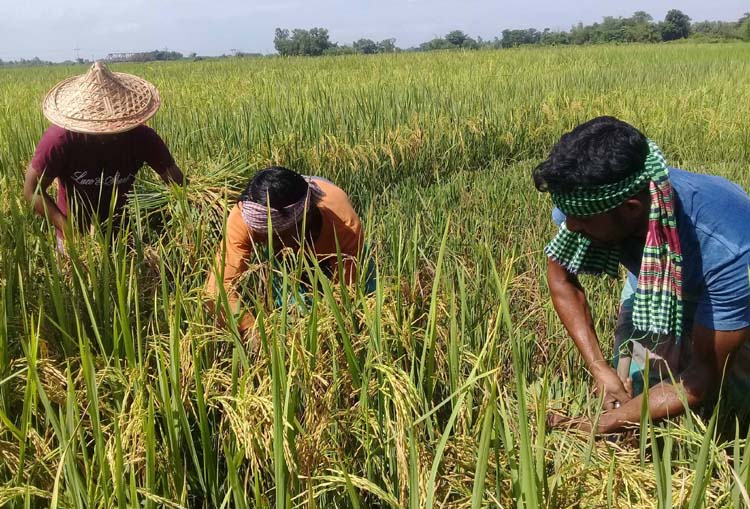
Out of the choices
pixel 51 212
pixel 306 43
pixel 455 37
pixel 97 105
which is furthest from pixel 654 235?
pixel 455 37

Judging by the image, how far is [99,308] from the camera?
146cm

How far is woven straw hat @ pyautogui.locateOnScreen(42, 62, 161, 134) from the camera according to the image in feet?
7.80

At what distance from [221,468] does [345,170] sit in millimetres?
3174

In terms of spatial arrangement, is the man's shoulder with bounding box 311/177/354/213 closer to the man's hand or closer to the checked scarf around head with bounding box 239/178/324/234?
the checked scarf around head with bounding box 239/178/324/234

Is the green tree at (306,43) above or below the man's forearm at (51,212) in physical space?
above

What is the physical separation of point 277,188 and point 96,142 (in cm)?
106

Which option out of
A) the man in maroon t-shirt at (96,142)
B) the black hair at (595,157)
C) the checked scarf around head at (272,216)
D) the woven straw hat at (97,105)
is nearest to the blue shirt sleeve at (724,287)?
the black hair at (595,157)

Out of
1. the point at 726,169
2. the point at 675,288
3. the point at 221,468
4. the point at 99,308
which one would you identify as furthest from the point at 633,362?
the point at 726,169

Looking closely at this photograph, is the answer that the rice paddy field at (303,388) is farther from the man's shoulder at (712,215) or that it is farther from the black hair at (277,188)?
the man's shoulder at (712,215)

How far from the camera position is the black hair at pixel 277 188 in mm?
1916

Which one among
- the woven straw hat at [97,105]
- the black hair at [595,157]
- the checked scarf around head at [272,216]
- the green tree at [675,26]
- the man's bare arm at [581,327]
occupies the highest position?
the green tree at [675,26]

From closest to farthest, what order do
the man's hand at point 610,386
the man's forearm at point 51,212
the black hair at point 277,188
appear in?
1. the man's hand at point 610,386
2. the black hair at point 277,188
3. the man's forearm at point 51,212

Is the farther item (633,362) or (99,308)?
(633,362)

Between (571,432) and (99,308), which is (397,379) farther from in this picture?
(99,308)
